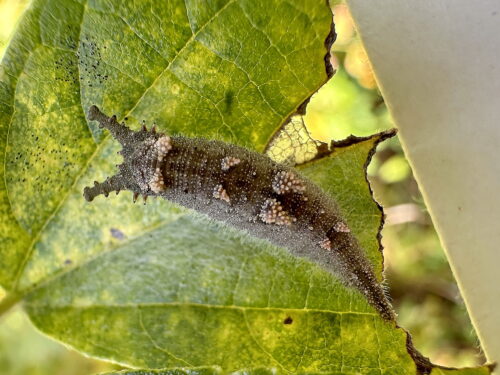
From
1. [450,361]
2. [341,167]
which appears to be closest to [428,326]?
[450,361]

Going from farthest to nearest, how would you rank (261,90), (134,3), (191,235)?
(191,235), (261,90), (134,3)

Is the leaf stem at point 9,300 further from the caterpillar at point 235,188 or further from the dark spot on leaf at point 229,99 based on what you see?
the dark spot on leaf at point 229,99

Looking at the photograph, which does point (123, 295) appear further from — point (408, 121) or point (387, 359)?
point (408, 121)

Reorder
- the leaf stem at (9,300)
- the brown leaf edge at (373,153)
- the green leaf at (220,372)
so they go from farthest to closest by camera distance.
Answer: the leaf stem at (9,300) < the brown leaf edge at (373,153) < the green leaf at (220,372)

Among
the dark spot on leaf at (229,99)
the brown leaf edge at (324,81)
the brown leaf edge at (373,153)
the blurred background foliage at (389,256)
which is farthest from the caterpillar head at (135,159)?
the blurred background foliage at (389,256)

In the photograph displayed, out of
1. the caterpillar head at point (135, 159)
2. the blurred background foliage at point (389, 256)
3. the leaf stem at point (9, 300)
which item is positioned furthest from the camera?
the blurred background foliage at point (389, 256)

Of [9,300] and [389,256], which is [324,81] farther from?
[389,256]

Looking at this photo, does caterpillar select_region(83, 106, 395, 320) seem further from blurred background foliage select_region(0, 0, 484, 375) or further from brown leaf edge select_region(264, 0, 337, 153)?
blurred background foliage select_region(0, 0, 484, 375)
